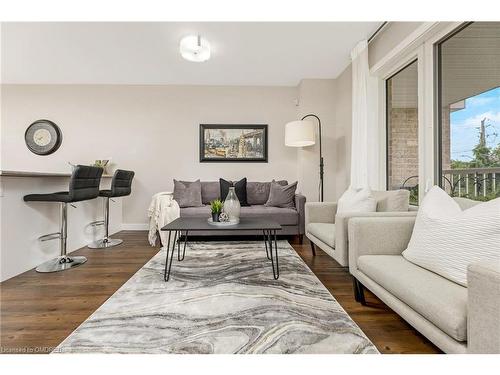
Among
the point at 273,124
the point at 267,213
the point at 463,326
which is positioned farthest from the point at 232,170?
the point at 463,326

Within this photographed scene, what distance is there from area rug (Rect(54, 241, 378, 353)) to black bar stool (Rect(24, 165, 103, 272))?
0.86m

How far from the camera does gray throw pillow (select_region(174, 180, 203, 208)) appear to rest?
13.3 ft

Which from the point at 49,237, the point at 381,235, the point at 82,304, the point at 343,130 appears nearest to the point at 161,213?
the point at 49,237

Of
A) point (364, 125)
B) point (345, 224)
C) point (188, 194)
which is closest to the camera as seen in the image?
point (345, 224)

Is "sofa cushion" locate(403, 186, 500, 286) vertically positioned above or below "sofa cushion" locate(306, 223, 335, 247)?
above

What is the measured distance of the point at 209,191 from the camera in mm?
4395

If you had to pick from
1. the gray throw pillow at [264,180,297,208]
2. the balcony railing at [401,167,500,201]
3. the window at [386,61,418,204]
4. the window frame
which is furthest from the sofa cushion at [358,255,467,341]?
the gray throw pillow at [264,180,297,208]

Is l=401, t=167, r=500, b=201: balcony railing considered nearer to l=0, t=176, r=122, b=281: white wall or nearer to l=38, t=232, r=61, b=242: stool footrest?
l=38, t=232, r=61, b=242: stool footrest

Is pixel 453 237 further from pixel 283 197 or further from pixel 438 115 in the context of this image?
pixel 283 197

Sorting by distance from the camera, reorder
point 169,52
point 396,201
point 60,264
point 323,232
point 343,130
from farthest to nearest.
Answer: point 343,130
point 169,52
point 60,264
point 323,232
point 396,201

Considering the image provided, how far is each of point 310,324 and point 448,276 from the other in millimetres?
765

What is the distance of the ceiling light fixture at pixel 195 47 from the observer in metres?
3.18

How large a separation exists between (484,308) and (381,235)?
37.9 inches
